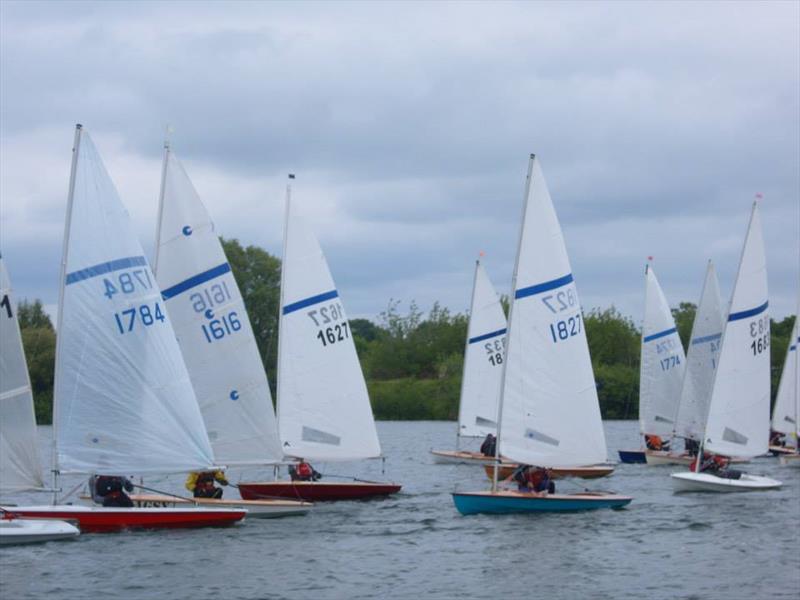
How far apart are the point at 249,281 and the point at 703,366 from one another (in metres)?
40.8

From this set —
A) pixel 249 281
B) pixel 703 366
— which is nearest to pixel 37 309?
pixel 249 281

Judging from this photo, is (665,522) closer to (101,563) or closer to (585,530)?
(585,530)

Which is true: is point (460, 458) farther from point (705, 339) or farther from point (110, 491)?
point (110, 491)

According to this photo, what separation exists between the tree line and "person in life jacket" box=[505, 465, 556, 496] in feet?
132

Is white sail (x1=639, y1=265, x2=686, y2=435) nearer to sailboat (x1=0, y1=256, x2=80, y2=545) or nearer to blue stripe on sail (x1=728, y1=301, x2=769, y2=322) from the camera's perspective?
blue stripe on sail (x1=728, y1=301, x2=769, y2=322)

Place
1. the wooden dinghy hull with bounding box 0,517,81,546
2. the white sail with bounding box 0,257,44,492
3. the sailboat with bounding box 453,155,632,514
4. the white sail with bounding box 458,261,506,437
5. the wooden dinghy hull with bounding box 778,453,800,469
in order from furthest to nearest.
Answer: the white sail with bounding box 458,261,506,437 < the wooden dinghy hull with bounding box 778,453,800,469 < the sailboat with bounding box 453,155,632,514 < the wooden dinghy hull with bounding box 0,517,81,546 < the white sail with bounding box 0,257,44,492

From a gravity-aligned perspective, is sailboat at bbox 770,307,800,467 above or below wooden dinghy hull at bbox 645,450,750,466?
above

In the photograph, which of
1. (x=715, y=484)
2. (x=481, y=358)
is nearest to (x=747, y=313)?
(x=715, y=484)

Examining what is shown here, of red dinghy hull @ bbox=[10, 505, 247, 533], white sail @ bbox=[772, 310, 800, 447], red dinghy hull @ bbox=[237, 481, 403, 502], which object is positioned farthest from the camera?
white sail @ bbox=[772, 310, 800, 447]

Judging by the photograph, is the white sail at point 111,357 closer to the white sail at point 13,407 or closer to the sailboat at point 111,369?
the sailboat at point 111,369

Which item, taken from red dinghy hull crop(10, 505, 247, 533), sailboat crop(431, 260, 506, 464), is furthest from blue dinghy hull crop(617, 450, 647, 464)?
red dinghy hull crop(10, 505, 247, 533)

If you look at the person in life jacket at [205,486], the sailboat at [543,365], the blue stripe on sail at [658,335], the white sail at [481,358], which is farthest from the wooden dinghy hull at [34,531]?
the blue stripe on sail at [658,335]

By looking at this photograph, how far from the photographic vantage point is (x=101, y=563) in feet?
69.6

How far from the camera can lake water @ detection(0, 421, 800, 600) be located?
65.5ft
